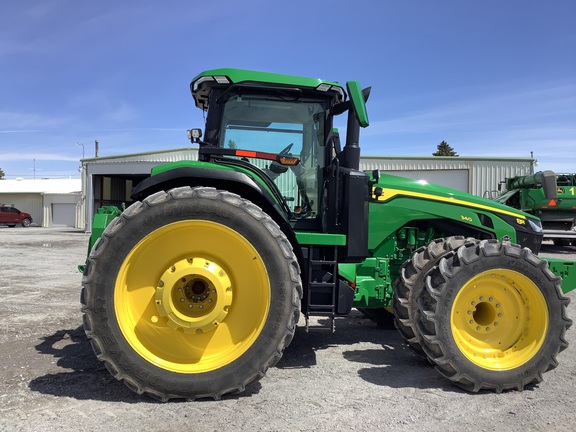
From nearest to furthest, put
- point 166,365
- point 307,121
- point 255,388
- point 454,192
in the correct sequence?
point 166,365, point 255,388, point 307,121, point 454,192

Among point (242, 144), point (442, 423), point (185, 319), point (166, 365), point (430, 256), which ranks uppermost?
point (242, 144)

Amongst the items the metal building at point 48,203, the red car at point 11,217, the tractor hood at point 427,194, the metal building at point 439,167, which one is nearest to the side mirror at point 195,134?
the tractor hood at point 427,194

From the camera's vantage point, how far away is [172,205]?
132 inches

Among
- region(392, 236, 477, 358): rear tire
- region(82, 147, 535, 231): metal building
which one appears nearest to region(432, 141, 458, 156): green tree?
region(82, 147, 535, 231): metal building

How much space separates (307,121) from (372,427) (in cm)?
257

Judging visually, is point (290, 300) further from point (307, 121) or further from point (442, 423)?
point (307, 121)

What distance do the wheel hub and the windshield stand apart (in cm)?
109

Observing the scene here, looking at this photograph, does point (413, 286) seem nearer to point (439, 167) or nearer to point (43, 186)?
point (439, 167)

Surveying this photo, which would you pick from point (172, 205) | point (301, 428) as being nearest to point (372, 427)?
point (301, 428)

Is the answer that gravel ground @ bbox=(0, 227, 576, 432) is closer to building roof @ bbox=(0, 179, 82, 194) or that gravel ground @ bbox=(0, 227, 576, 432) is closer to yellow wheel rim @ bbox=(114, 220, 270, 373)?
yellow wheel rim @ bbox=(114, 220, 270, 373)

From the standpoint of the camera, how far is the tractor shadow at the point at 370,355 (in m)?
3.83

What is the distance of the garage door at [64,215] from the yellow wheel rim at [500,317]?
39.3 m

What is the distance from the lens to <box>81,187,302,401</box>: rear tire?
3268 millimetres

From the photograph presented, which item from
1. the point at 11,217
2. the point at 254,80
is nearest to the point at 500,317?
the point at 254,80
